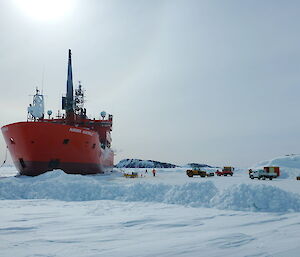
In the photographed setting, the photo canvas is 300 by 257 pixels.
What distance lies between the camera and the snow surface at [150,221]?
20.6 ft

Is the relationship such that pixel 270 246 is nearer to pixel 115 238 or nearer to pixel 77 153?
pixel 115 238

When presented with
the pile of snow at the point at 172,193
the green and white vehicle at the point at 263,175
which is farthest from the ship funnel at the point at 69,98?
the green and white vehicle at the point at 263,175

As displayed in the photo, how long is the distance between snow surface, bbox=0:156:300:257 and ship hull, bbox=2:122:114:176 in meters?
11.3

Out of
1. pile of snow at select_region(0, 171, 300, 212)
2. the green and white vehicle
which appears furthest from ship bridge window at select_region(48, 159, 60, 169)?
the green and white vehicle

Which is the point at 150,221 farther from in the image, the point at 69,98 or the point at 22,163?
the point at 69,98

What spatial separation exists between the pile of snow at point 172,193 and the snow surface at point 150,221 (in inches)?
1.6

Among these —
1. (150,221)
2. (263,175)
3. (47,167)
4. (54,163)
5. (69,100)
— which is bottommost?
(150,221)

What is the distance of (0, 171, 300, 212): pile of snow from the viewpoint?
37.6ft

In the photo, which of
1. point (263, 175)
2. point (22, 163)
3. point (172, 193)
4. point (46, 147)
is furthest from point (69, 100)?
point (172, 193)

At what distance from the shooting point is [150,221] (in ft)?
30.7

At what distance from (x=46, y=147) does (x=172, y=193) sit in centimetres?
1819

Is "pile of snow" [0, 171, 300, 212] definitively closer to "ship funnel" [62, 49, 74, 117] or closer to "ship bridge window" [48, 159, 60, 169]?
"ship bridge window" [48, 159, 60, 169]

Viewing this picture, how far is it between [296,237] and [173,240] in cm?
322

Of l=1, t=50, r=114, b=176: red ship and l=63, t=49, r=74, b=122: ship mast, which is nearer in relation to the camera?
l=1, t=50, r=114, b=176: red ship
